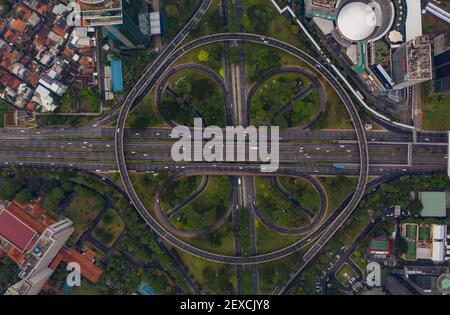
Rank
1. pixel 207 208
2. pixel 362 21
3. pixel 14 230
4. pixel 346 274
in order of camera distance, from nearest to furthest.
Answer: pixel 14 230 < pixel 362 21 < pixel 207 208 < pixel 346 274

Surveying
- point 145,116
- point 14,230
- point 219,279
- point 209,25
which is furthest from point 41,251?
point 209,25

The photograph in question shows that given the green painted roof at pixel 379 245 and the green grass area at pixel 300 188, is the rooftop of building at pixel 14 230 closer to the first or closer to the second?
the green grass area at pixel 300 188

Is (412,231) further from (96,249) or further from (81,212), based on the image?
(81,212)

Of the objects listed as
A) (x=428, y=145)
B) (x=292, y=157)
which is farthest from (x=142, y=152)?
(x=428, y=145)

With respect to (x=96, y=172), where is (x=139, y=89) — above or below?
above

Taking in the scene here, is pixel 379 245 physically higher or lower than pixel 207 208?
lower

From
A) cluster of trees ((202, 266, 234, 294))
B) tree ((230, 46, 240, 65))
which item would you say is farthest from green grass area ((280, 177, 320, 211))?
tree ((230, 46, 240, 65))

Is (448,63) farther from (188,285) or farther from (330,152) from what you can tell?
(188,285)
